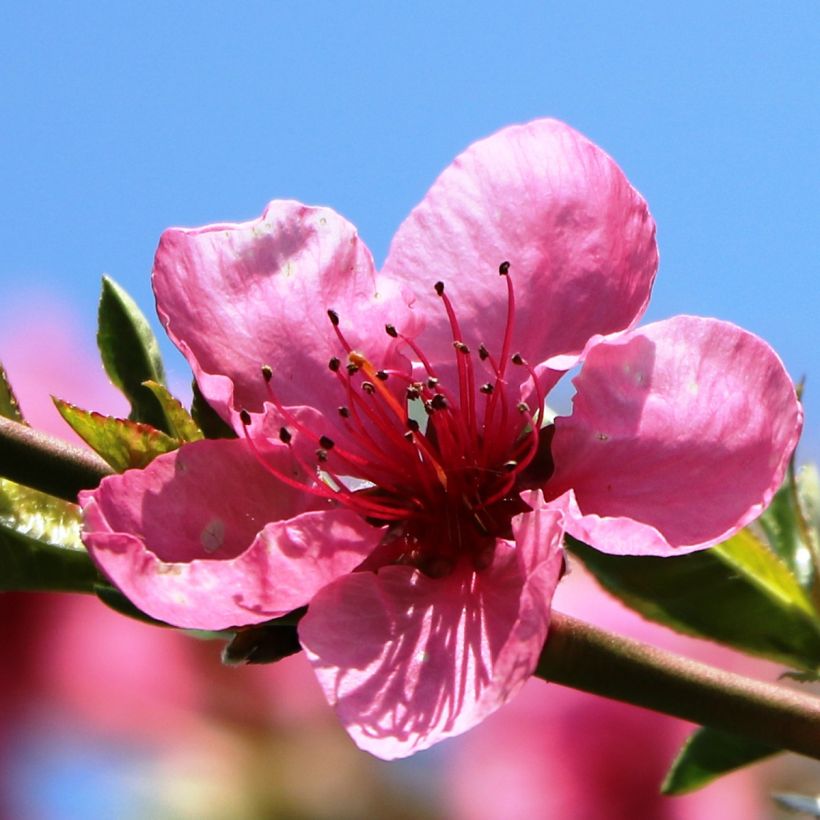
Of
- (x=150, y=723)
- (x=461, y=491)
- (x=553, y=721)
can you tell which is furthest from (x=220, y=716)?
(x=461, y=491)

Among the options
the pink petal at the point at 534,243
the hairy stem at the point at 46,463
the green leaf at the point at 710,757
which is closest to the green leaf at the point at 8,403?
the hairy stem at the point at 46,463

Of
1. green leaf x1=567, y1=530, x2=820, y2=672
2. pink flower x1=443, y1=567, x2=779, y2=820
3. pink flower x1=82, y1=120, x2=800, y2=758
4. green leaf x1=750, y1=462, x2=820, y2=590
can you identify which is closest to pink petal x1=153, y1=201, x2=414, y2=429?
pink flower x1=82, y1=120, x2=800, y2=758

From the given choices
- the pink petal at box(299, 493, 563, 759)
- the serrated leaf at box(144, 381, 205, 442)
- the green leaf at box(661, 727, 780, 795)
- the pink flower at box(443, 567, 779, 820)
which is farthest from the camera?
the pink flower at box(443, 567, 779, 820)

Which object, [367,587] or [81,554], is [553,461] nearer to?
[367,587]

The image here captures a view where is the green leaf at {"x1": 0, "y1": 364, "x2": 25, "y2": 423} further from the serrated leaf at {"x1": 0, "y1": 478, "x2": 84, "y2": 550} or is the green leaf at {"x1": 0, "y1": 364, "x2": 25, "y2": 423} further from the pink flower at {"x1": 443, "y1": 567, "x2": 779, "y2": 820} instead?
the pink flower at {"x1": 443, "y1": 567, "x2": 779, "y2": 820}

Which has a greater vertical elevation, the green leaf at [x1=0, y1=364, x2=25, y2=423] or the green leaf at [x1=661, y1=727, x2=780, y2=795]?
the green leaf at [x1=0, y1=364, x2=25, y2=423]

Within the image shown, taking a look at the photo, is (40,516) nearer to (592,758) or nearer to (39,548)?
(39,548)
